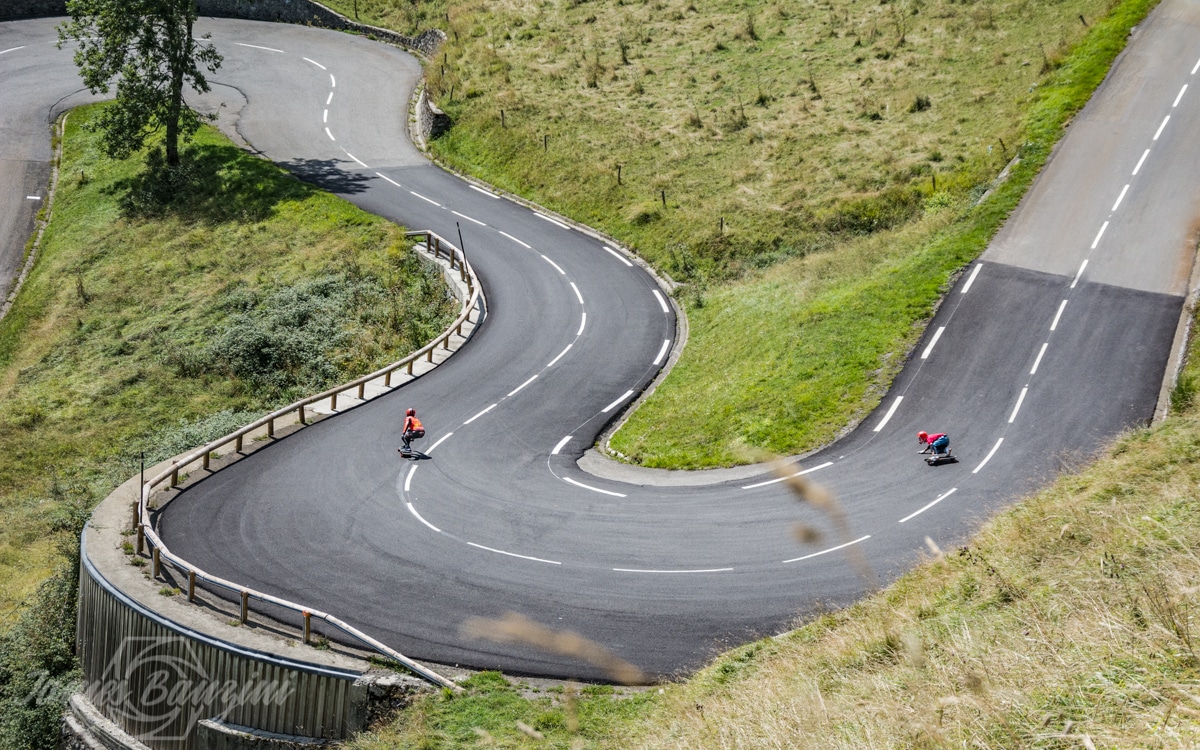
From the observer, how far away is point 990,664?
6.88 m

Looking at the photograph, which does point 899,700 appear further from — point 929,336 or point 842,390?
point 929,336

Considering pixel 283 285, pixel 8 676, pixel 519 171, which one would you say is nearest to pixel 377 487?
pixel 8 676

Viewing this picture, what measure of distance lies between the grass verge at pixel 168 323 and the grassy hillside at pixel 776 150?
984cm

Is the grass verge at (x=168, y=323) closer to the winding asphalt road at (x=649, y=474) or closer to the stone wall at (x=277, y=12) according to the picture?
the winding asphalt road at (x=649, y=474)

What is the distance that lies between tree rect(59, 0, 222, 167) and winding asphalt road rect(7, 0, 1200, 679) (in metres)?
17.3

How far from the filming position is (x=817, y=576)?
54.5ft

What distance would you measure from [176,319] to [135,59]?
17299 millimetres

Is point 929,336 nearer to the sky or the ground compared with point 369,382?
nearer to the sky

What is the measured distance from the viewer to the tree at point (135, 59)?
44.3 metres

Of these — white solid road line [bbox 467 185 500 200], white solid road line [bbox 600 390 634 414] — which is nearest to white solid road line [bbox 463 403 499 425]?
white solid road line [bbox 600 390 634 414]

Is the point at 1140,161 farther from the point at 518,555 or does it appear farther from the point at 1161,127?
the point at 518,555

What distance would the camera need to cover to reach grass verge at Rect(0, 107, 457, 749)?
1110 inches

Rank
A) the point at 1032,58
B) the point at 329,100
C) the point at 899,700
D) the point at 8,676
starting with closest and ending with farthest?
the point at 899,700 < the point at 8,676 < the point at 1032,58 < the point at 329,100

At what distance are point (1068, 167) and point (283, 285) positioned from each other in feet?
100
